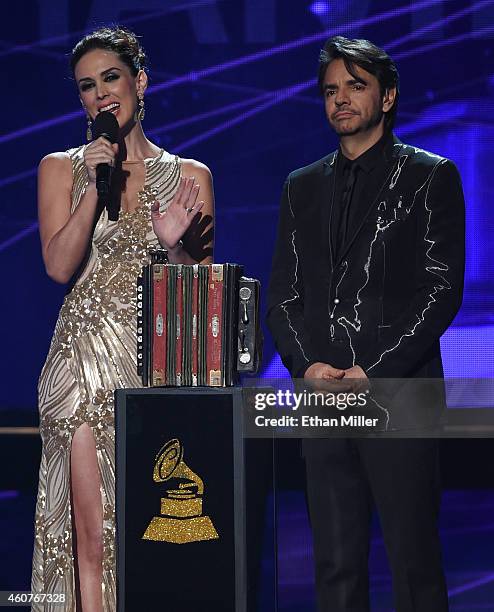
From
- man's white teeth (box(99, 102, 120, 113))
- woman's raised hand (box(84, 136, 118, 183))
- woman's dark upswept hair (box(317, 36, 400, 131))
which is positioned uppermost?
woman's dark upswept hair (box(317, 36, 400, 131))

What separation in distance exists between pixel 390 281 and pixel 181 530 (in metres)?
0.87

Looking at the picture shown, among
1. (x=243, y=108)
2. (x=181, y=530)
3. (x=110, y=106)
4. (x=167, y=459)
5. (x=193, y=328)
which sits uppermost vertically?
(x=243, y=108)

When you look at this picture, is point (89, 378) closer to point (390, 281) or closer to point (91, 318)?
point (91, 318)

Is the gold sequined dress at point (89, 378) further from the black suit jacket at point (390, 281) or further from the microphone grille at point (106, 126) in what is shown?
the black suit jacket at point (390, 281)

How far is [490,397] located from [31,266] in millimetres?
1982

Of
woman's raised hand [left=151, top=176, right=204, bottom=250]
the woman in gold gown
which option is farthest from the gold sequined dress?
woman's raised hand [left=151, top=176, right=204, bottom=250]

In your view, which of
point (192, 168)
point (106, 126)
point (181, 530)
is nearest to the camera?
point (181, 530)

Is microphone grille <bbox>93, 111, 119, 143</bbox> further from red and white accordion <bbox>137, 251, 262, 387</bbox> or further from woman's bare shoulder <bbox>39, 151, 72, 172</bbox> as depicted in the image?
red and white accordion <bbox>137, 251, 262, 387</bbox>

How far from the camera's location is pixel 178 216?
349 centimetres

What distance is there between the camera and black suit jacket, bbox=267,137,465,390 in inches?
128

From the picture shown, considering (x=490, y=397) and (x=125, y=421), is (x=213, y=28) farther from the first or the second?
(x=125, y=421)

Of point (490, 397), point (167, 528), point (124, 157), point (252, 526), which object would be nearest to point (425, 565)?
point (252, 526)

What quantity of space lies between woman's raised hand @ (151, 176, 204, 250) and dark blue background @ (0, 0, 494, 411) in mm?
1606

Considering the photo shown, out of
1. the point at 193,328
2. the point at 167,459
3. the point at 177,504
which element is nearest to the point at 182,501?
the point at 177,504
